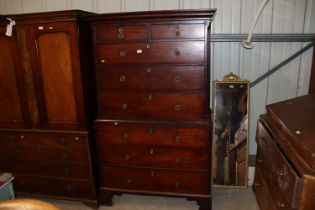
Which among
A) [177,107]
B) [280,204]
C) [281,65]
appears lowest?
[280,204]

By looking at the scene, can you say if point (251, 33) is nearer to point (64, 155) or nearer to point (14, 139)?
point (64, 155)

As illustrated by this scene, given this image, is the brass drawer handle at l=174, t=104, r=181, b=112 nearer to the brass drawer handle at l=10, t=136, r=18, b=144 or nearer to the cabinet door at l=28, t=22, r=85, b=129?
the cabinet door at l=28, t=22, r=85, b=129

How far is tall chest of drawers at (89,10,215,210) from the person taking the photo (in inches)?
78.0

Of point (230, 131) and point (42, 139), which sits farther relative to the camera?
point (230, 131)

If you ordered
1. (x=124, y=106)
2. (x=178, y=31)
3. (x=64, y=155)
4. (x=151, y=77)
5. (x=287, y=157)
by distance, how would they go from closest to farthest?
(x=287, y=157) → (x=178, y=31) → (x=151, y=77) → (x=124, y=106) → (x=64, y=155)

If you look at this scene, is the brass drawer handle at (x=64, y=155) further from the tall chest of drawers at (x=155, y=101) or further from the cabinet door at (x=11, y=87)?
the cabinet door at (x=11, y=87)

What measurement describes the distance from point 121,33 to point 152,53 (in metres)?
0.30

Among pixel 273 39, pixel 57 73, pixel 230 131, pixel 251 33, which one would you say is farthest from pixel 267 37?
pixel 57 73

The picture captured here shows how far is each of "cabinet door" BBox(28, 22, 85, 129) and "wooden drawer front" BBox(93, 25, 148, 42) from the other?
0.19 meters

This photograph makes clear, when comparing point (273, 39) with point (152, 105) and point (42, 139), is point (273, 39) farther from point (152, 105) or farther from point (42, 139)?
point (42, 139)

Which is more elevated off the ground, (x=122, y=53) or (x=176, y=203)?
(x=122, y=53)

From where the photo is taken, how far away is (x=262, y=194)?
2096 millimetres

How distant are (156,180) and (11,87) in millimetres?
1522

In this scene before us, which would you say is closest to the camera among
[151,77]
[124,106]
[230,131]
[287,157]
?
[287,157]
